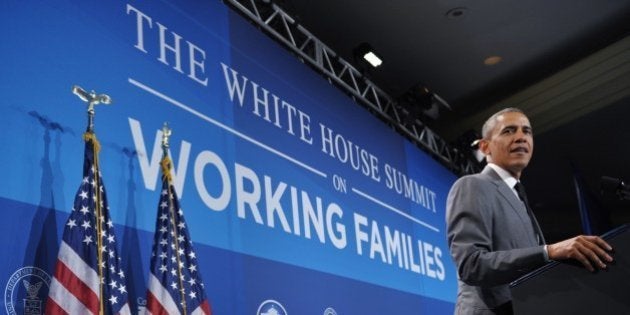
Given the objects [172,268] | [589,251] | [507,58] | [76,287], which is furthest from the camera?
[507,58]

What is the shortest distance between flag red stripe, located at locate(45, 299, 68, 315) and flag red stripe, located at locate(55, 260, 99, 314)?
6 cm

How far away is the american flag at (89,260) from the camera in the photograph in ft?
7.15

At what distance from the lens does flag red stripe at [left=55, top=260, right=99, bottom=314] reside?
7.18 ft

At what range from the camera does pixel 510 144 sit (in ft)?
6.75

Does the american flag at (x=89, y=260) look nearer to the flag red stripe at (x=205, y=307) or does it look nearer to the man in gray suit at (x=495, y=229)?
the flag red stripe at (x=205, y=307)

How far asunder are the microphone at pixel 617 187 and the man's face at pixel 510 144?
8.9 inches

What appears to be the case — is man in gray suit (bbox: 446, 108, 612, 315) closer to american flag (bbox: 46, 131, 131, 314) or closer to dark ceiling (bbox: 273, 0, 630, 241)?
american flag (bbox: 46, 131, 131, 314)

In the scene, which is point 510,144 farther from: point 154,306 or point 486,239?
point 154,306

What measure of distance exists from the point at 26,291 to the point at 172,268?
1.75 ft

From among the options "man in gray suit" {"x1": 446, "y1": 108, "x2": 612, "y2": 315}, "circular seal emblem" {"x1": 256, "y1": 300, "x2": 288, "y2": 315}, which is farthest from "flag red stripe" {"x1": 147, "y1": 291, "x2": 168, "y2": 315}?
"man in gray suit" {"x1": 446, "y1": 108, "x2": 612, "y2": 315}

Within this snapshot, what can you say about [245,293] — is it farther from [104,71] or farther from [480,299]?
[480,299]

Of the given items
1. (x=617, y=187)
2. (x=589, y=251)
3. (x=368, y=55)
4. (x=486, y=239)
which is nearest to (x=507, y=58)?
(x=368, y=55)

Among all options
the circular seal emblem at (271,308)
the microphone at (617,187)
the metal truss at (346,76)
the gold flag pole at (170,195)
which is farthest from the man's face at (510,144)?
the metal truss at (346,76)

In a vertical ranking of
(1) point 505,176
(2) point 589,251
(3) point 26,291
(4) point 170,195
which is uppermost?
(4) point 170,195
